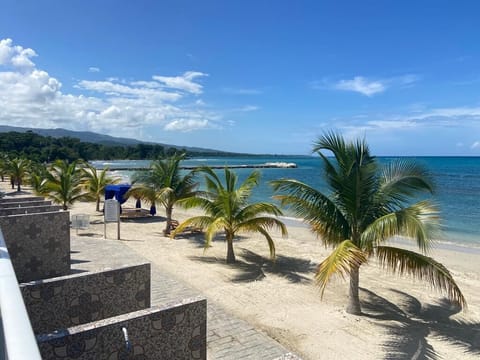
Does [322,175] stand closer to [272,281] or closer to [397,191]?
[397,191]

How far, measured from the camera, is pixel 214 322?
5.52 m

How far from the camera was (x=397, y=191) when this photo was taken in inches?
257

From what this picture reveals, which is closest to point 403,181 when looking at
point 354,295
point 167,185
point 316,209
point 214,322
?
point 316,209

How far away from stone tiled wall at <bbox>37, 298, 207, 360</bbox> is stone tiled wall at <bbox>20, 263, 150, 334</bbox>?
114 centimetres

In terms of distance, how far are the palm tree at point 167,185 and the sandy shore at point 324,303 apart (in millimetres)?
1741

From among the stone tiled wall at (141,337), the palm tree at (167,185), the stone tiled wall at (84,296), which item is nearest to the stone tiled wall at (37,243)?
the stone tiled wall at (84,296)

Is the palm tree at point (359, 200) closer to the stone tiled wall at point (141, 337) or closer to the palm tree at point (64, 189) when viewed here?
the stone tiled wall at point (141, 337)

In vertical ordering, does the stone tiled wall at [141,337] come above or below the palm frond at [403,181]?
below

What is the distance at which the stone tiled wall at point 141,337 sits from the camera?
2.59m

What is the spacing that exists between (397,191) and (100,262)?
6683mm

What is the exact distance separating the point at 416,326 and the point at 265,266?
13.6 ft

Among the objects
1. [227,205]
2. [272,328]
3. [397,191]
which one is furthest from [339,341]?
[227,205]

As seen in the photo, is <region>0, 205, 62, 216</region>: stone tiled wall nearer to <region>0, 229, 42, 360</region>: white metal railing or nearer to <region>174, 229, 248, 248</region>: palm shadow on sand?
<region>174, 229, 248, 248</region>: palm shadow on sand

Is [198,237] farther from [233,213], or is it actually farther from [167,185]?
[233,213]
